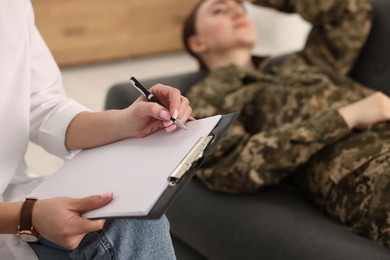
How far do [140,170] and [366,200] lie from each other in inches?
27.5

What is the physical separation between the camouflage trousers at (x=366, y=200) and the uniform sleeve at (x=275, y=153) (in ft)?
0.38

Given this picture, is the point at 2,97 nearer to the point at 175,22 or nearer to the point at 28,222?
the point at 28,222

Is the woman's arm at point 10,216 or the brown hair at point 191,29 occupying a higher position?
the woman's arm at point 10,216

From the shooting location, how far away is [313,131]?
148 centimetres

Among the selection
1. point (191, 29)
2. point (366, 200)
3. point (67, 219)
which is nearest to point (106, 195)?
point (67, 219)

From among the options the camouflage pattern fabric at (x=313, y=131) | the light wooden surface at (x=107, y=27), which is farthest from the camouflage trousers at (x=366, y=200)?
the light wooden surface at (x=107, y=27)

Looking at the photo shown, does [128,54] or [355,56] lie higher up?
[355,56]

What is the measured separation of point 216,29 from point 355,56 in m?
0.48

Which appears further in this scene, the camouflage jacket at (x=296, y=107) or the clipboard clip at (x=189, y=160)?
the camouflage jacket at (x=296, y=107)

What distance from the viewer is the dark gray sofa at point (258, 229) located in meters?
1.30

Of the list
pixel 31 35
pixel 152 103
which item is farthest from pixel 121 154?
pixel 31 35

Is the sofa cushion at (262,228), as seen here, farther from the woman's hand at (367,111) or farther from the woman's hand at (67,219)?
the woman's hand at (67,219)

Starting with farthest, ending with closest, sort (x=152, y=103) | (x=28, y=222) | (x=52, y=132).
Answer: (x=52, y=132)
(x=152, y=103)
(x=28, y=222)

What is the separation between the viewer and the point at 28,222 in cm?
86
